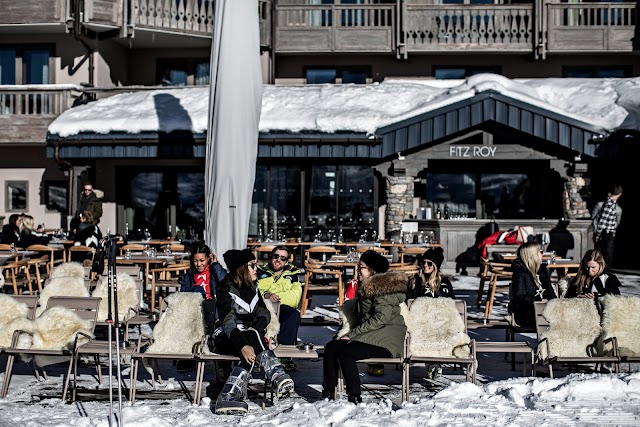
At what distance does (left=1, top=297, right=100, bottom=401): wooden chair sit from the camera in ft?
25.4

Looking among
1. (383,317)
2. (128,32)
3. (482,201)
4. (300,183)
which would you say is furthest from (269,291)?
(128,32)

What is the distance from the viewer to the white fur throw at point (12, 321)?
26.8 ft

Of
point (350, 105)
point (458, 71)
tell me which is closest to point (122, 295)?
point (350, 105)

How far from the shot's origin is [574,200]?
19453mm

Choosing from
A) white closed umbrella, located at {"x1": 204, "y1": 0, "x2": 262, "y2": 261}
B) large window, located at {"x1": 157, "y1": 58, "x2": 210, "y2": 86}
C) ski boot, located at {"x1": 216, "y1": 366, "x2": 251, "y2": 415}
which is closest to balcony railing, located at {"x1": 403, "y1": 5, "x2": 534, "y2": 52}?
large window, located at {"x1": 157, "y1": 58, "x2": 210, "y2": 86}

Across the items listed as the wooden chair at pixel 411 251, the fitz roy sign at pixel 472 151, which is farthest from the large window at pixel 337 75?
the wooden chair at pixel 411 251

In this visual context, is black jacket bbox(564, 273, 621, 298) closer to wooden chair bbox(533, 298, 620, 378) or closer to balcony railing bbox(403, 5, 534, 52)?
wooden chair bbox(533, 298, 620, 378)

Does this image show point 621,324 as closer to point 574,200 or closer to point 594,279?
point 594,279

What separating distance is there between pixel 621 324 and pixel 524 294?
4.28 feet

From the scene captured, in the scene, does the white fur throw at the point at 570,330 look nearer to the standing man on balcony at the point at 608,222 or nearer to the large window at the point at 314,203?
the standing man on balcony at the point at 608,222

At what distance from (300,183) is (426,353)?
1297 centimetres

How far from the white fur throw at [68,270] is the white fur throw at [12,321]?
1835mm

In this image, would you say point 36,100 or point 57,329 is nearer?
point 57,329

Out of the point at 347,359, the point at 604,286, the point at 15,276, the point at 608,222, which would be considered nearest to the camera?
the point at 347,359
